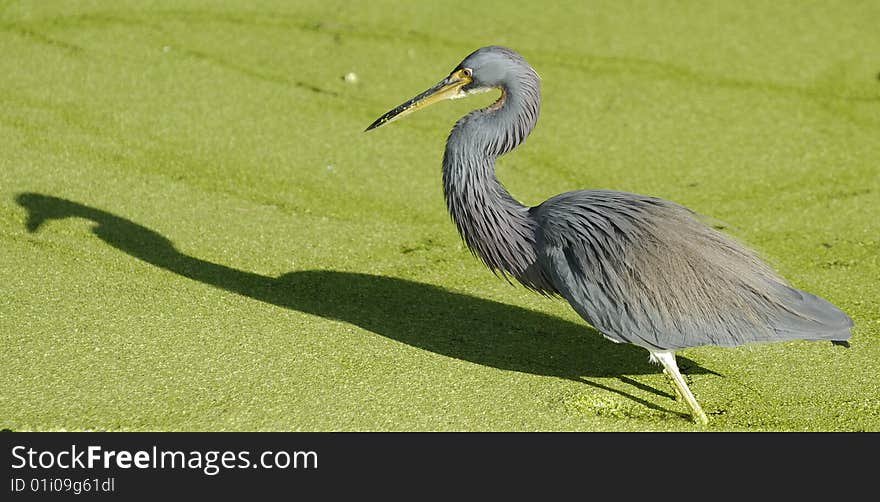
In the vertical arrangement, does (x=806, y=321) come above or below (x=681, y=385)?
above

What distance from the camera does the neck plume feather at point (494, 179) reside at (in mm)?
3404

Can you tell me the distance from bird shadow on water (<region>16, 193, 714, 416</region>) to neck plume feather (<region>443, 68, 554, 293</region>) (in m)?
0.27

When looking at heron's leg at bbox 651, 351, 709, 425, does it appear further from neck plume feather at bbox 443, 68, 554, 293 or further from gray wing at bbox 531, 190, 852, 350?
neck plume feather at bbox 443, 68, 554, 293

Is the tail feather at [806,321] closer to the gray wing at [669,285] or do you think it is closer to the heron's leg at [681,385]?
the gray wing at [669,285]

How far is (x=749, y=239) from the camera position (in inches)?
170

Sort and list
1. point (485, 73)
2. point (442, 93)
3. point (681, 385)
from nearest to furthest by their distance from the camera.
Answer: point (681, 385), point (485, 73), point (442, 93)

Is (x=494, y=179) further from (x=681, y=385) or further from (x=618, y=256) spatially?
(x=681, y=385)

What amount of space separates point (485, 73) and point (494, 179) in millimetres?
337

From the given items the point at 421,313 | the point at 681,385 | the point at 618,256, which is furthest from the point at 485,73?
the point at 681,385

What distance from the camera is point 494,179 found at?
11.4 ft

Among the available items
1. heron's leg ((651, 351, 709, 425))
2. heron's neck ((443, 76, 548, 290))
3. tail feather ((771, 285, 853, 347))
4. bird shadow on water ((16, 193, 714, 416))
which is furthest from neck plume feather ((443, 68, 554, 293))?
tail feather ((771, 285, 853, 347))

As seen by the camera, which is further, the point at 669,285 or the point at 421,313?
the point at 421,313

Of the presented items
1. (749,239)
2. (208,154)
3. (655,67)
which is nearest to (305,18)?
(208,154)

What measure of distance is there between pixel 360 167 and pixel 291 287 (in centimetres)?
96
